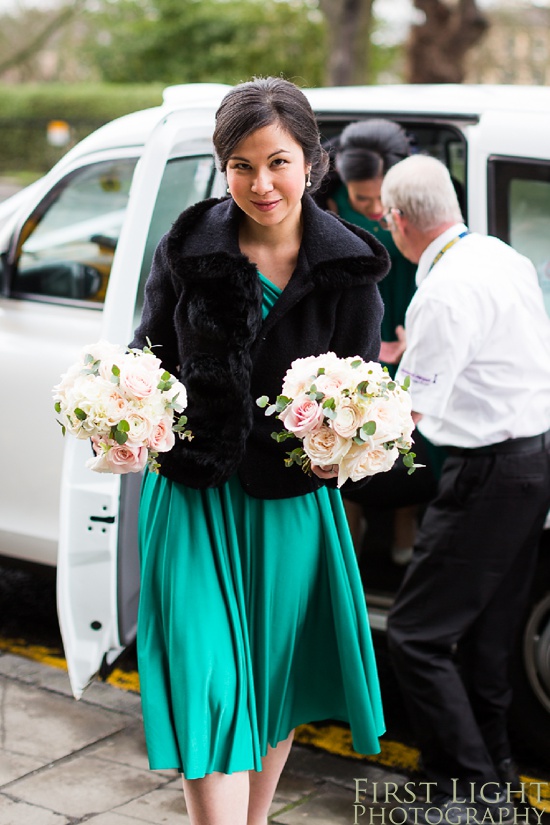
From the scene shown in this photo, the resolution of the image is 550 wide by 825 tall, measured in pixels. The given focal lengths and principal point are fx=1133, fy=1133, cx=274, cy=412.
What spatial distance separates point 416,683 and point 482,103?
6.32 ft

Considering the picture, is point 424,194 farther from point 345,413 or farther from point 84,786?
point 84,786

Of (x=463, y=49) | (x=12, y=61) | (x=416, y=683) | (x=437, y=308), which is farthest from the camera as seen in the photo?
(x=12, y=61)

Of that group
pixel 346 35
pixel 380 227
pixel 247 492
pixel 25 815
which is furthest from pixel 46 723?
pixel 346 35

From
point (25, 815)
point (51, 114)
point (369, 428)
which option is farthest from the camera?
point (51, 114)

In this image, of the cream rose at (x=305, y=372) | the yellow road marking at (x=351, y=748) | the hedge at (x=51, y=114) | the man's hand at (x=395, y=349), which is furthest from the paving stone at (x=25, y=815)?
the hedge at (x=51, y=114)

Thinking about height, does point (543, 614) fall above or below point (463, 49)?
below

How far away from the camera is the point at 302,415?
229 centimetres

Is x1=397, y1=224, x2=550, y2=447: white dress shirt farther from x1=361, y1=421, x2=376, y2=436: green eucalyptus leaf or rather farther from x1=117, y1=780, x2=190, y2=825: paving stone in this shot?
x1=117, y1=780, x2=190, y2=825: paving stone

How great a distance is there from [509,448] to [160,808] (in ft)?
4.79

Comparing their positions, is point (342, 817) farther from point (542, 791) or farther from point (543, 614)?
point (543, 614)

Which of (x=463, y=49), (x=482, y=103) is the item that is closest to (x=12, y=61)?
(x=463, y=49)

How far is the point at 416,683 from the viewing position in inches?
134

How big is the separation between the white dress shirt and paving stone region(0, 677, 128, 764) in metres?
1.51

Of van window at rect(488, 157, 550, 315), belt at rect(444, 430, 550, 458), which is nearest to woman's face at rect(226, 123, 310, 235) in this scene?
belt at rect(444, 430, 550, 458)
